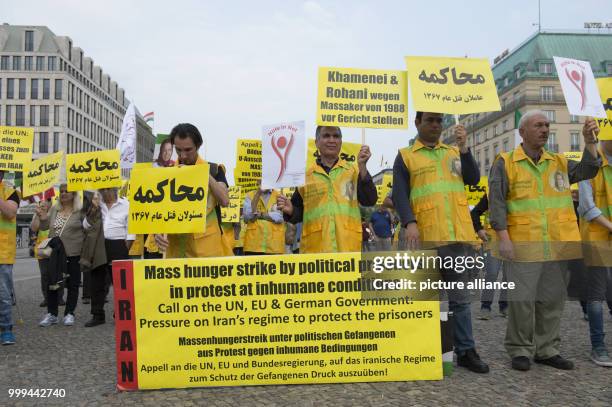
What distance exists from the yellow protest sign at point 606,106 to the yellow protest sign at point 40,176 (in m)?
7.47

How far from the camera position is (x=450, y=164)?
4.91 m

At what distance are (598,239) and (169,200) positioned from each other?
3919 mm

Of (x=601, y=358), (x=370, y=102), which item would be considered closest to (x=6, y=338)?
(x=370, y=102)

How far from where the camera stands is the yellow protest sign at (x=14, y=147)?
7.64 metres

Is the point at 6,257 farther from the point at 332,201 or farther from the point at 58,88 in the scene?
the point at 58,88

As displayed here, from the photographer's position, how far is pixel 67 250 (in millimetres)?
7992

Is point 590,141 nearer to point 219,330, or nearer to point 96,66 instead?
point 219,330

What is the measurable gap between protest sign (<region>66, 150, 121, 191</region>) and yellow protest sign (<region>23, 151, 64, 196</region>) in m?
0.49

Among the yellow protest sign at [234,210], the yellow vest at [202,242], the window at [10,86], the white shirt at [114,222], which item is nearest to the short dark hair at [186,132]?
the yellow vest at [202,242]

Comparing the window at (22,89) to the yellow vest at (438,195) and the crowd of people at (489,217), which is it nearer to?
the crowd of people at (489,217)

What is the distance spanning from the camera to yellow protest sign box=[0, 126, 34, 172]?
7.64 m

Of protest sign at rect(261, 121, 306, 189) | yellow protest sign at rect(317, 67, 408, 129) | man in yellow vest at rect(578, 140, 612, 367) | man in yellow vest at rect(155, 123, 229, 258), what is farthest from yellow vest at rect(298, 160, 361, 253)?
man in yellow vest at rect(578, 140, 612, 367)

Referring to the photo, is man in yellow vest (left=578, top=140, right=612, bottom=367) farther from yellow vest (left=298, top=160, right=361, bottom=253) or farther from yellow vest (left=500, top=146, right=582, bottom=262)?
yellow vest (left=298, top=160, right=361, bottom=253)

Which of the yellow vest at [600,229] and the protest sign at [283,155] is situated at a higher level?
the protest sign at [283,155]
